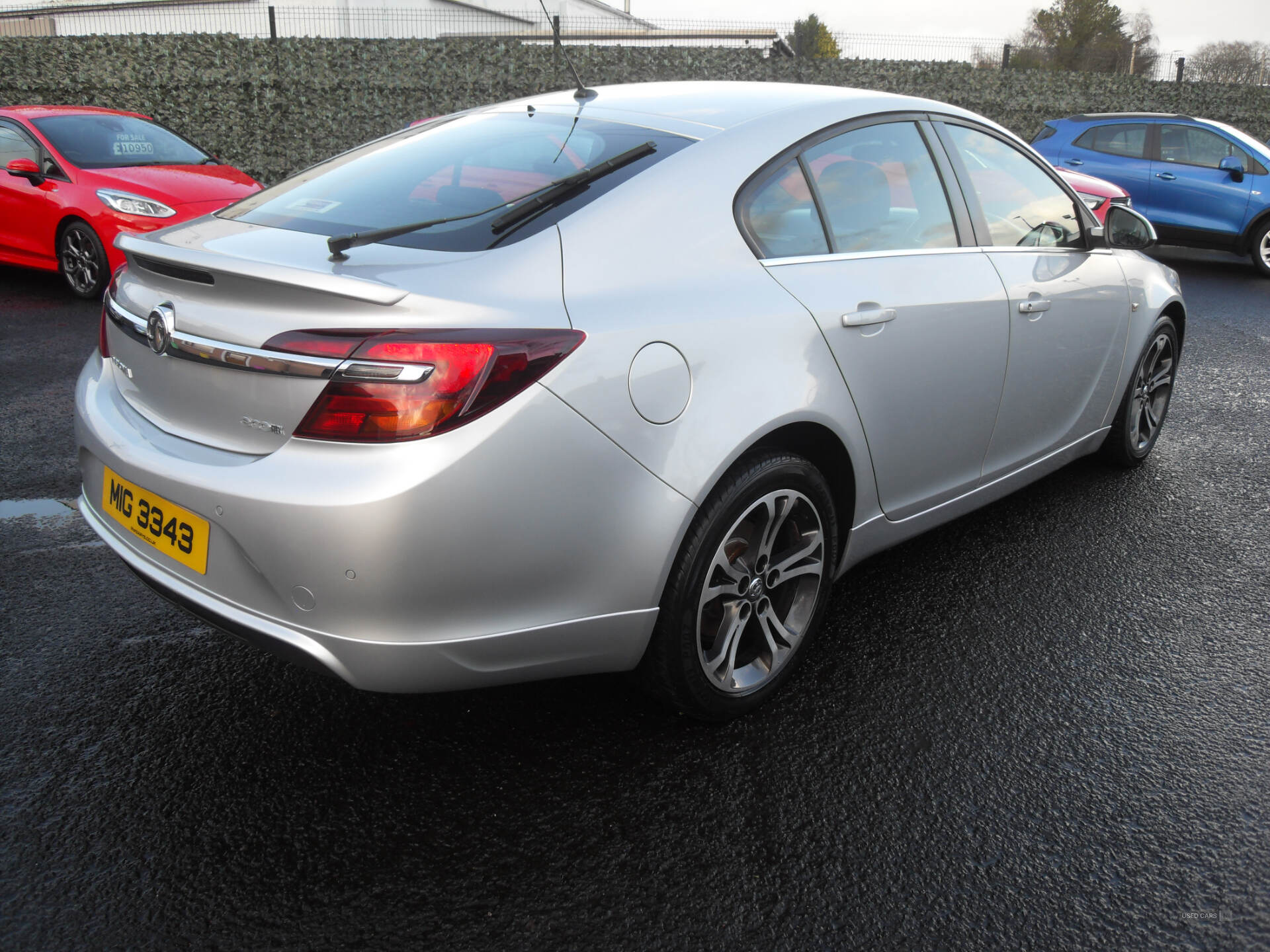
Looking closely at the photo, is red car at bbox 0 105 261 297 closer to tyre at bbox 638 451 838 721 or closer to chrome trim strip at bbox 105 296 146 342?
chrome trim strip at bbox 105 296 146 342

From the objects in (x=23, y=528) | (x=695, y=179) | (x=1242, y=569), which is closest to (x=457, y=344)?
(x=695, y=179)

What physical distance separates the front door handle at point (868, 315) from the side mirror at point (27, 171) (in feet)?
25.2

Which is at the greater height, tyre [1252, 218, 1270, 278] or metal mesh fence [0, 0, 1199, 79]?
metal mesh fence [0, 0, 1199, 79]

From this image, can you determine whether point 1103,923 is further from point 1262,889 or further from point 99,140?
point 99,140

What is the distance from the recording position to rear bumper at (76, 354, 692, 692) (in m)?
1.96

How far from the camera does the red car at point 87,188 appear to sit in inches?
306

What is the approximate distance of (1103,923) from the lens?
2021mm

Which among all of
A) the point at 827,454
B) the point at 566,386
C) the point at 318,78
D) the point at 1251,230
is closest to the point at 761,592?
the point at 827,454

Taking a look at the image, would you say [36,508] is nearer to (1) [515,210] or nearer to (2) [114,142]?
(1) [515,210]

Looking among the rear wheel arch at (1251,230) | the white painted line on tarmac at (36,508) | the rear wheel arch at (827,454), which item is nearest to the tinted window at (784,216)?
the rear wheel arch at (827,454)

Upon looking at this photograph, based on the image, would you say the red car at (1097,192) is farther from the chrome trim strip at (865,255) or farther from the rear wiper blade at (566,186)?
the rear wiper blade at (566,186)

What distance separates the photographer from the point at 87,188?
25.9 feet

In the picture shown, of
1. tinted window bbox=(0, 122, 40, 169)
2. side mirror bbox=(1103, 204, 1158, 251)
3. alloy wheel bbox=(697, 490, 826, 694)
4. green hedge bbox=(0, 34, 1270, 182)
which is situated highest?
green hedge bbox=(0, 34, 1270, 182)

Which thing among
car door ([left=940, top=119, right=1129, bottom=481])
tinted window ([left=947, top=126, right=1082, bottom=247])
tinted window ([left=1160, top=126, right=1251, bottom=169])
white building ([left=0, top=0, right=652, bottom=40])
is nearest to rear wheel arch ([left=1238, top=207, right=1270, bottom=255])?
tinted window ([left=1160, top=126, right=1251, bottom=169])
